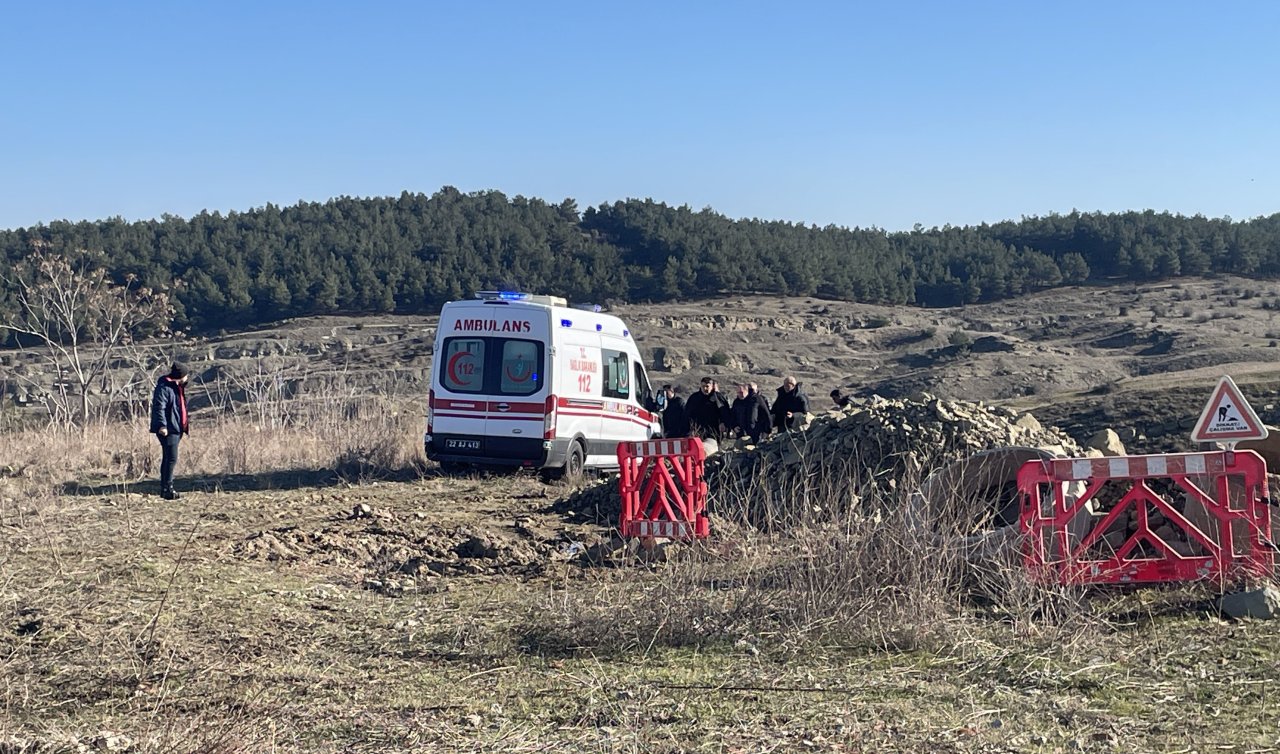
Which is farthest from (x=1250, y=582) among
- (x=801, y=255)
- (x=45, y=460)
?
(x=801, y=255)

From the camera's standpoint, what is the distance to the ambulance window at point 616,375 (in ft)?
61.0

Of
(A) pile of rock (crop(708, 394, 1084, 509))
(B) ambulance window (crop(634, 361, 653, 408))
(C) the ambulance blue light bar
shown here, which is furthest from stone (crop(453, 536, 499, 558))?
(B) ambulance window (crop(634, 361, 653, 408))

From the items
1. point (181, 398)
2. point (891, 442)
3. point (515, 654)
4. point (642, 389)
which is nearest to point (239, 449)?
point (181, 398)

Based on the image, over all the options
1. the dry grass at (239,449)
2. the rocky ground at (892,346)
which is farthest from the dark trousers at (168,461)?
the rocky ground at (892,346)

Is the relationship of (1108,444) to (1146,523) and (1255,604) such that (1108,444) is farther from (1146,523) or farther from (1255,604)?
(1255,604)

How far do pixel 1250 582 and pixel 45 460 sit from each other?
16.5 metres

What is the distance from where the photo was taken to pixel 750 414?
20.7m

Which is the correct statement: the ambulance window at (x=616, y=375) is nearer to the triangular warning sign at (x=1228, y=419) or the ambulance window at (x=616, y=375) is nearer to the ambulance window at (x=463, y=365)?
the ambulance window at (x=463, y=365)

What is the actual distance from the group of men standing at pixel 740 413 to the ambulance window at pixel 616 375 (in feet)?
5.75

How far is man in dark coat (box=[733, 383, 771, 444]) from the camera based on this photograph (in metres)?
20.6

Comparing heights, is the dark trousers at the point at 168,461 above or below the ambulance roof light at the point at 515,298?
below

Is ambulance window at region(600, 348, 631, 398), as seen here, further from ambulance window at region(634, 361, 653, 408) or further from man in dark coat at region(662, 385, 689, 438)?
man in dark coat at region(662, 385, 689, 438)

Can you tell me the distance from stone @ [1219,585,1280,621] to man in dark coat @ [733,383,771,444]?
1241 centimetres

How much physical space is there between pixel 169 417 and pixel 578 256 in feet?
188
